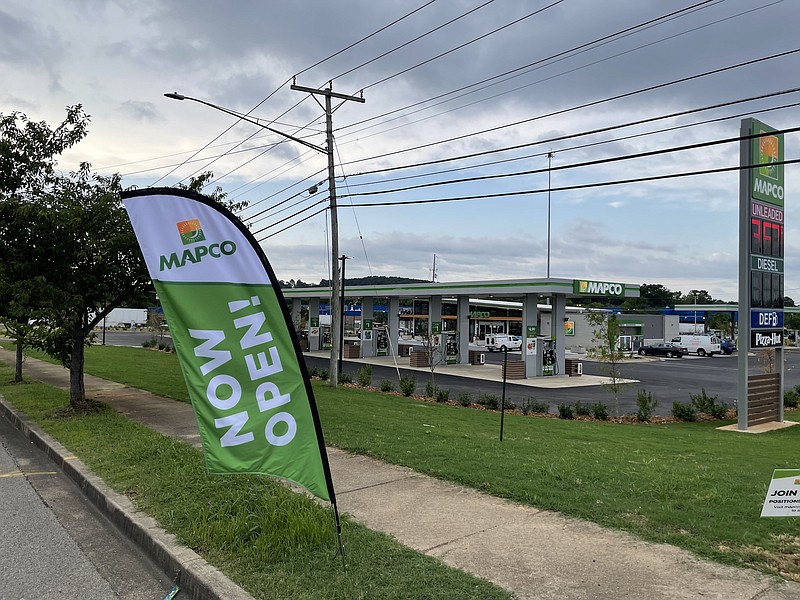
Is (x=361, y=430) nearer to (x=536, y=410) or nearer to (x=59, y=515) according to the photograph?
(x=59, y=515)

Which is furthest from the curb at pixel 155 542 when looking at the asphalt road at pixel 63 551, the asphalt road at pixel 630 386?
the asphalt road at pixel 630 386

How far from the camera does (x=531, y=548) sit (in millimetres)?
5098

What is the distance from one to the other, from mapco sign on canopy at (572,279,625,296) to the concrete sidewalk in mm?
22432

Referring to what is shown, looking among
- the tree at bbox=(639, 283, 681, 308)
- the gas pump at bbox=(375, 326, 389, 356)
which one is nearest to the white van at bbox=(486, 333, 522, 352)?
the gas pump at bbox=(375, 326, 389, 356)

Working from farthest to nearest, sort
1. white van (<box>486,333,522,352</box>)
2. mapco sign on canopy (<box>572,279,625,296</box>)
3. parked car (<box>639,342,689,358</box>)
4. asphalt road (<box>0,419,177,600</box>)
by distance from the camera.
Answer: parked car (<box>639,342,689,358</box>) → white van (<box>486,333,522,352</box>) → mapco sign on canopy (<box>572,279,625,296</box>) → asphalt road (<box>0,419,177,600</box>)

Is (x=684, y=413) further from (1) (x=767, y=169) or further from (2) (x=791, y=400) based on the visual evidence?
(2) (x=791, y=400)

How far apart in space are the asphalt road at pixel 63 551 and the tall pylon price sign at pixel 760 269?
1555 centimetres

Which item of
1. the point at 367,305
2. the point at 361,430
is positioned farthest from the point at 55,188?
the point at 367,305

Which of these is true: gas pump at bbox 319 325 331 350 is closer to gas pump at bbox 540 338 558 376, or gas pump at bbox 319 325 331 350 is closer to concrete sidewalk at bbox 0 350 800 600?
gas pump at bbox 540 338 558 376

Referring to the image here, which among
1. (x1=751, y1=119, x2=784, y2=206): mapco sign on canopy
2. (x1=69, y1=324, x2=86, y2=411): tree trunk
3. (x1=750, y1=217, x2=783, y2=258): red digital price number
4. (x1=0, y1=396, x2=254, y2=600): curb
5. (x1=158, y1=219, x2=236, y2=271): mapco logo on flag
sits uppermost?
(x1=751, y1=119, x2=784, y2=206): mapco sign on canopy

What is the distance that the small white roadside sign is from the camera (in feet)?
14.1

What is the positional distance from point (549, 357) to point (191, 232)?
27413mm

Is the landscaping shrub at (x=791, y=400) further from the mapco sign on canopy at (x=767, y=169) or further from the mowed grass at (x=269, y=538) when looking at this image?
the mowed grass at (x=269, y=538)

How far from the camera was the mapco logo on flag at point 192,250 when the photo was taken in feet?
Result: 16.1
